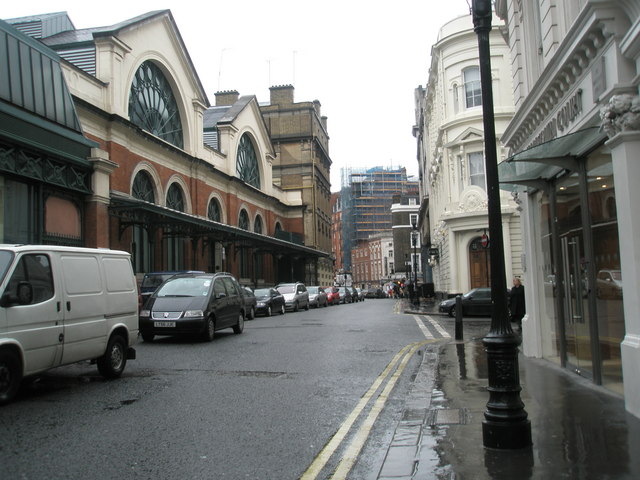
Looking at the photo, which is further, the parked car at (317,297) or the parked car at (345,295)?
the parked car at (345,295)

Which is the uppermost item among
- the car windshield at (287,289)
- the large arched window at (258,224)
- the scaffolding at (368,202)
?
the scaffolding at (368,202)

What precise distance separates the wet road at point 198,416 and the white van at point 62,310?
1.57ft

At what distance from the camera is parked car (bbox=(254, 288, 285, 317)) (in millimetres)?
26891

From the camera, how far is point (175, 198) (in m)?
34.8

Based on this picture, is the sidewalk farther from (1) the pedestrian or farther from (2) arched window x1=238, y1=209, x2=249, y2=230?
(2) arched window x1=238, y1=209, x2=249, y2=230

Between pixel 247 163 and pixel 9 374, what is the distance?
139ft

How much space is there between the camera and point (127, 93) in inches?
1132

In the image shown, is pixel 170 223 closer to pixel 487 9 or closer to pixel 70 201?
pixel 70 201

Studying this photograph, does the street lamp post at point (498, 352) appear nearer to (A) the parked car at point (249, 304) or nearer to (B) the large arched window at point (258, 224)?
(A) the parked car at point (249, 304)

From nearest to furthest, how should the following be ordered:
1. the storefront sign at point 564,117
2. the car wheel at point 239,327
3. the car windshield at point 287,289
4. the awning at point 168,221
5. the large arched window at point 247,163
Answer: the storefront sign at point 564,117 → the car wheel at point 239,327 → the awning at point 168,221 → the car windshield at point 287,289 → the large arched window at point 247,163

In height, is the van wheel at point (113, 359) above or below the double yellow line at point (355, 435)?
above

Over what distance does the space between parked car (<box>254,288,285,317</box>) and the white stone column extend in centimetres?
2133

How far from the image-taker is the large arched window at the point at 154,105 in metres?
31.0

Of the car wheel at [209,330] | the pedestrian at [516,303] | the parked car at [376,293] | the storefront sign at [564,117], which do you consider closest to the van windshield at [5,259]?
the car wheel at [209,330]
